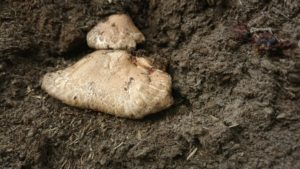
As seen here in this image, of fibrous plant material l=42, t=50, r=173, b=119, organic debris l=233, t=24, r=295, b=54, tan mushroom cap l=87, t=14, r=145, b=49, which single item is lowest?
fibrous plant material l=42, t=50, r=173, b=119

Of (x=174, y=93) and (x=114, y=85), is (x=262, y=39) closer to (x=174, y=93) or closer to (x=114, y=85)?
(x=174, y=93)

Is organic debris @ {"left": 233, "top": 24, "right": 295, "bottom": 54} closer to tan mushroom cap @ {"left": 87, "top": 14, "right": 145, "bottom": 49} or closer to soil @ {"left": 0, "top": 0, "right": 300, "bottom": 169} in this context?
soil @ {"left": 0, "top": 0, "right": 300, "bottom": 169}

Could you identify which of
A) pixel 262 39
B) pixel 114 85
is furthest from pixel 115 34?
pixel 262 39

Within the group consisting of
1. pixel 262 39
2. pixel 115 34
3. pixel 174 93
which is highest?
pixel 262 39

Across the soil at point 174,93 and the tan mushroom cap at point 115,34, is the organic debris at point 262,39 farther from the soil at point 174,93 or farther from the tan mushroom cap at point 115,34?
the tan mushroom cap at point 115,34

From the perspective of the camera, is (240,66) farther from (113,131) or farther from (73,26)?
(73,26)

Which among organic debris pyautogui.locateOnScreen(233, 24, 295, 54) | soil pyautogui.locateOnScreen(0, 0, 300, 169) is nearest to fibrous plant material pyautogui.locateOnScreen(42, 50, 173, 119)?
soil pyautogui.locateOnScreen(0, 0, 300, 169)

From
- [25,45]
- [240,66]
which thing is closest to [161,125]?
[240,66]
